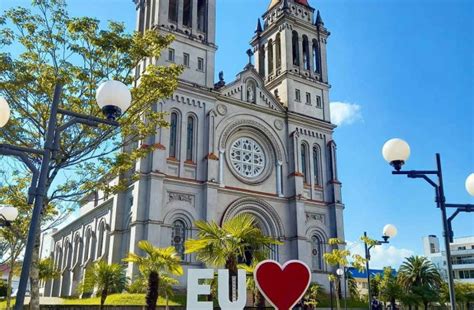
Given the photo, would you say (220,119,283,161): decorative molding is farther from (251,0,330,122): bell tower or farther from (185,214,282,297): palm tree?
(185,214,282,297): palm tree

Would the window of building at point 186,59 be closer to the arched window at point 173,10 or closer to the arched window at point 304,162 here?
the arched window at point 173,10

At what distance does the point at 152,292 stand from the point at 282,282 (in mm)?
11161

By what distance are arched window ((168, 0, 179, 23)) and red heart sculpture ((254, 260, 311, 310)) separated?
30.0m

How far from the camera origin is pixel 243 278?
35.8 ft

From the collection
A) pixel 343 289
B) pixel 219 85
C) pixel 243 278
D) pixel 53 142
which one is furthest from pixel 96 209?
pixel 53 142

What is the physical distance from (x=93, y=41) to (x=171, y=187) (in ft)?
55.0

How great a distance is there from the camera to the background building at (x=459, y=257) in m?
68.8

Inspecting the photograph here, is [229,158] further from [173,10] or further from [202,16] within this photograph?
[173,10]

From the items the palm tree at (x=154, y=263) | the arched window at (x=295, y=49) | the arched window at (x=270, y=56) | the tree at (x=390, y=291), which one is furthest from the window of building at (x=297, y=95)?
the palm tree at (x=154, y=263)

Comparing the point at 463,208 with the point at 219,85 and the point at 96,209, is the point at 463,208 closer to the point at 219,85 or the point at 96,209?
the point at 219,85

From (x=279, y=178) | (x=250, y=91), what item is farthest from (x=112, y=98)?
(x=250, y=91)

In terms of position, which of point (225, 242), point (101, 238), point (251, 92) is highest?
point (251, 92)

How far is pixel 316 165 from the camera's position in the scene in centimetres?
3991

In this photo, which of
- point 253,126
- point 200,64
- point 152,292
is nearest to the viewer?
point 152,292
